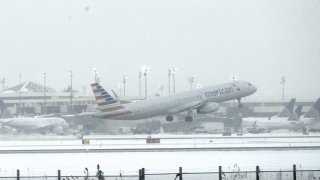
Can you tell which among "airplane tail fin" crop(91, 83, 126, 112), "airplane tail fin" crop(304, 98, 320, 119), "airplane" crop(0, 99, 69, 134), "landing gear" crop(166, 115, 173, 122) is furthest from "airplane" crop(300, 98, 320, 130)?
"airplane" crop(0, 99, 69, 134)

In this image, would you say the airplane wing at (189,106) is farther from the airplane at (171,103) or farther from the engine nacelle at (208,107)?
the engine nacelle at (208,107)

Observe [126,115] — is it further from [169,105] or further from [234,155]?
[234,155]

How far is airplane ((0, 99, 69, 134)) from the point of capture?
114531mm

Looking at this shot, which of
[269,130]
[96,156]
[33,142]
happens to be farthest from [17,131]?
[96,156]

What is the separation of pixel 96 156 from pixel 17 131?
46890 millimetres

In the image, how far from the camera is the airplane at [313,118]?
Answer: 111 metres

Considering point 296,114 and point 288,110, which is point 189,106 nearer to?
point 296,114

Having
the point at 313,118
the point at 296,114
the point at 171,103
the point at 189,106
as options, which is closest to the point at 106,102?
the point at 171,103

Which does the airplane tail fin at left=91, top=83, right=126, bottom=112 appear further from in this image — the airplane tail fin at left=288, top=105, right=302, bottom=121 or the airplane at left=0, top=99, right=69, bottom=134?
the airplane tail fin at left=288, top=105, right=302, bottom=121

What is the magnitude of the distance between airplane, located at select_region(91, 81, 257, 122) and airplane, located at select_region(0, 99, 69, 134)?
1023 centimetres

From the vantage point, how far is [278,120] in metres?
123

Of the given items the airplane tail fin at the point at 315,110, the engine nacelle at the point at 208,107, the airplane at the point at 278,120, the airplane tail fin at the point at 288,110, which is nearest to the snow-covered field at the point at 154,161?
the engine nacelle at the point at 208,107

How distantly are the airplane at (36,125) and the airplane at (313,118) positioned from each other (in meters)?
34.5

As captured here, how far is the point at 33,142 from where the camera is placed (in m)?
96.9
